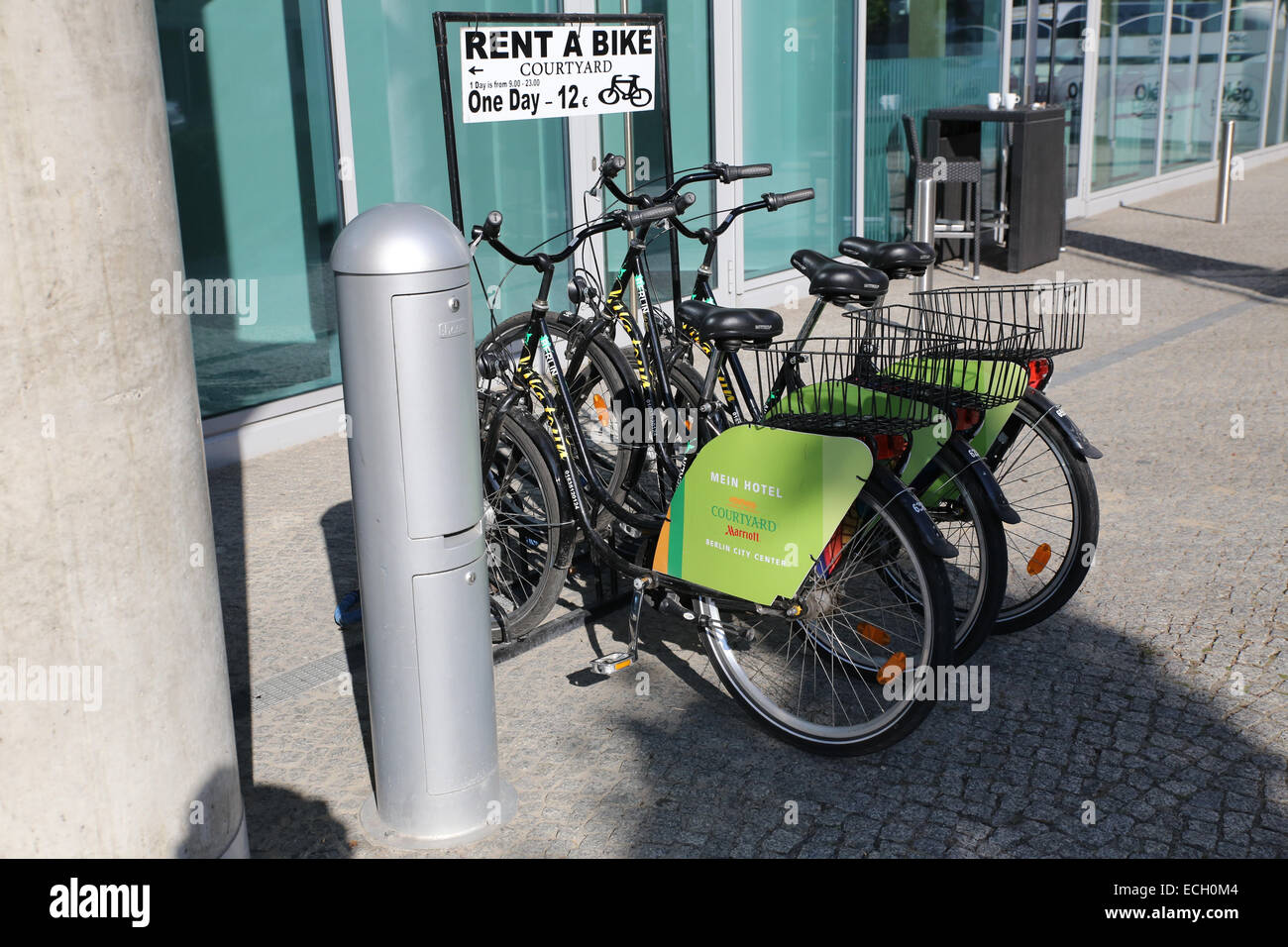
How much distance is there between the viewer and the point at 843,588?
3.75 meters

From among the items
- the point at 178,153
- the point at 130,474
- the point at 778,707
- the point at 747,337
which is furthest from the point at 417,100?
the point at 130,474

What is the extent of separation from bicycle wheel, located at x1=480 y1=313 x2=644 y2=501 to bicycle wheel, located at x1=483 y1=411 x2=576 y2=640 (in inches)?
10.1

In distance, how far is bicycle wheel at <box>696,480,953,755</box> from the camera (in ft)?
11.0

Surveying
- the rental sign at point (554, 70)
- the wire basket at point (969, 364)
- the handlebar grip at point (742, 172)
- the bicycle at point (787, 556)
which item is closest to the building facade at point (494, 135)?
the rental sign at point (554, 70)

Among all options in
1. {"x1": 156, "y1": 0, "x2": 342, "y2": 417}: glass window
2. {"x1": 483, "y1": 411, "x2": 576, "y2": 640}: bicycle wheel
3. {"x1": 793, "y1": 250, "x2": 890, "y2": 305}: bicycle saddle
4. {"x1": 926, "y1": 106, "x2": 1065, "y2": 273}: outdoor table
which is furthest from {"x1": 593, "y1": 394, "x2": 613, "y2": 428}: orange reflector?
{"x1": 926, "y1": 106, "x2": 1065, "y2": 273}: outdoor table

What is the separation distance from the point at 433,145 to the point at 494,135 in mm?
554

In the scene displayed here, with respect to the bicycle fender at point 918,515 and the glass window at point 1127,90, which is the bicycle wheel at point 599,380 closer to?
the bicycle fender at point 918,515

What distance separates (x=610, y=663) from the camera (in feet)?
12.8

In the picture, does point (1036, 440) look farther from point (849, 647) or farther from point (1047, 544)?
point (849, 647)

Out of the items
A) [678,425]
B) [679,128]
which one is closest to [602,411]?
[678,425]

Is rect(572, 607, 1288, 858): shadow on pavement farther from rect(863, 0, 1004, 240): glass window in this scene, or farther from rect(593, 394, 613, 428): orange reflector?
rect(863, 0, 1004, 240): glass window

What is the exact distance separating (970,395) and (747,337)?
26.0 inches
